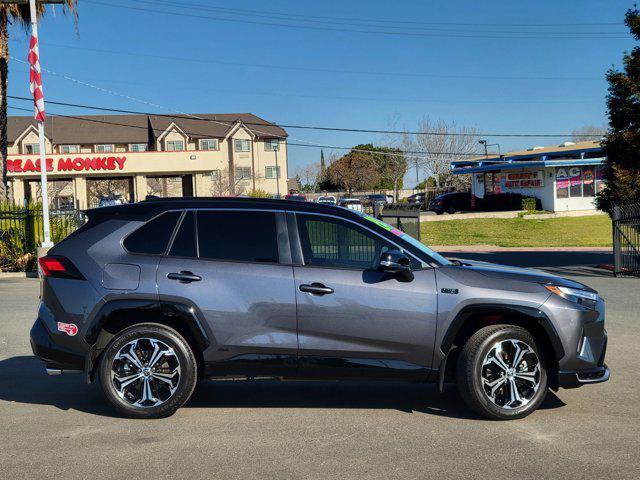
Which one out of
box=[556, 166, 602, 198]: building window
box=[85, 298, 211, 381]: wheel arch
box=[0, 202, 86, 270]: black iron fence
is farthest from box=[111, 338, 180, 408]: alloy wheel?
box=[556, 166, 602, 198]: building window

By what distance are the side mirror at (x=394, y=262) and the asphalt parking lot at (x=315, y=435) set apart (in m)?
1.23

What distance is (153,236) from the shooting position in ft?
19.9

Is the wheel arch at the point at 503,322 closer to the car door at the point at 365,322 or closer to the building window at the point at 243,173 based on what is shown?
the car door at the point at 365,322

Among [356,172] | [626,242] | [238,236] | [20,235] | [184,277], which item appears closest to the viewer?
[184,277]

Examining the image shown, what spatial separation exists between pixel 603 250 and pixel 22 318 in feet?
72.7

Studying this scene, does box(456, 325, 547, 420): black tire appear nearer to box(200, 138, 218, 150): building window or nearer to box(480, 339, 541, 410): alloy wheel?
box(480, 339, 541, 410): alloy wheel

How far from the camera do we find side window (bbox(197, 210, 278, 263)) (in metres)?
5.97

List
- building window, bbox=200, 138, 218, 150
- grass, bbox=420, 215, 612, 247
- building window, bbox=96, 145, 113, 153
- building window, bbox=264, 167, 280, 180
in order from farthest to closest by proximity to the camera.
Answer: building window, bbox=264, 167, 280, 180 → building window, bbox=200, 138, 218, 150 → building window, bbox=96, 145, 113, 153 → grass, bbox=420, 215, 612, 247

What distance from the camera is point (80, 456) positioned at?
5.03 meters

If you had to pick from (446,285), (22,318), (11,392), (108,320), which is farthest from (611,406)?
(22,318)

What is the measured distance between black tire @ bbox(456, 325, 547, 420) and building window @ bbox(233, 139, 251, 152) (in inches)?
2819

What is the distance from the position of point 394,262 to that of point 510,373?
130 cm

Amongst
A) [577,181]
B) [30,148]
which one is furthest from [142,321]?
[30,148]

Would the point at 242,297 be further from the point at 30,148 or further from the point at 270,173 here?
the point at 270,173
